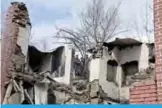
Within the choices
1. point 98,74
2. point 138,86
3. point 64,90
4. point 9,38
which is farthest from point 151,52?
point 138,86

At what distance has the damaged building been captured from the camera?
427 inches

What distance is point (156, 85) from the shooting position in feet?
13.9

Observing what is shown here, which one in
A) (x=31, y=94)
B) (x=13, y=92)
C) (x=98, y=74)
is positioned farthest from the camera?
(x=98, y=74)

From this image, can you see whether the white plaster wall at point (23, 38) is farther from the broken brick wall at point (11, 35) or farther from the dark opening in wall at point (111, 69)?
the dark opening in wall at point (111, 69)

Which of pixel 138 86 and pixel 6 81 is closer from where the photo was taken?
pixel 138 86

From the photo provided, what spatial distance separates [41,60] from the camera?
16.6 meters

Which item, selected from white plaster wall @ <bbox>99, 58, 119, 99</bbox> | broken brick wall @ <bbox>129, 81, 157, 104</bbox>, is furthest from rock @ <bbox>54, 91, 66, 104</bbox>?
broken brick wall @ <bbox>129, 81, 157, 104</bbox>

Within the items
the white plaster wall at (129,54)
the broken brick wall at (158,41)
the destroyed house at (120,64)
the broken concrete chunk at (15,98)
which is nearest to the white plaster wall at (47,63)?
the destroyed house at (120,64)

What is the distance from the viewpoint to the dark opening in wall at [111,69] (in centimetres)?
1605

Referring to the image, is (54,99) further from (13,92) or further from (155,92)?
(155,92)

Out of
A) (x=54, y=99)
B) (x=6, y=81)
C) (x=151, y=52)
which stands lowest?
(x=54, y=99)

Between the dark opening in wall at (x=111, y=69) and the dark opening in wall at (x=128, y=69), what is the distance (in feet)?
1.95

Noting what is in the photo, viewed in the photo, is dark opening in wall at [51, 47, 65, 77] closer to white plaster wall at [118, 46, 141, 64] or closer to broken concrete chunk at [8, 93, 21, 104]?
white plaster wall at [118, 46, 141, 64]

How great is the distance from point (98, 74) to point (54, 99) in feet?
10.4
